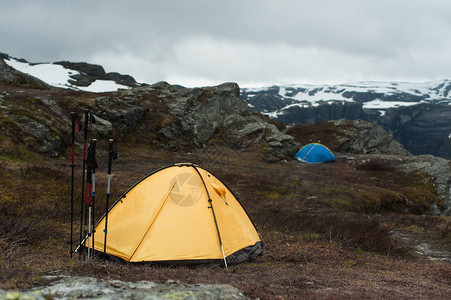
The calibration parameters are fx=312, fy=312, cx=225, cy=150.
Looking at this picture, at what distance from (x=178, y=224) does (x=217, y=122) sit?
127 ft

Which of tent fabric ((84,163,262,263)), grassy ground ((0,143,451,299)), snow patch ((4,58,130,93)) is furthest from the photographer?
snow patch ((4,58,130,93))

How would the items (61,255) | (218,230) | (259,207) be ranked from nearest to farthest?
1. (61,255)
2. (218,230)
3. (259,207)

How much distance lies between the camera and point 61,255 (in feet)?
28.4

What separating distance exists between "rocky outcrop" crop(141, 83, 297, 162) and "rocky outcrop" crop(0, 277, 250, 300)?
3359 cm

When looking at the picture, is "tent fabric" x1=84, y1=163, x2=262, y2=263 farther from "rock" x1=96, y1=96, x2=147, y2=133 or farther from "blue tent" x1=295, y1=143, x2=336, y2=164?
"blue tent" x1=295, y1=143, x2=336, y2=164

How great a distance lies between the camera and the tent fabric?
29.7 ft

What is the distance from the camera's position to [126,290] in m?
4.82

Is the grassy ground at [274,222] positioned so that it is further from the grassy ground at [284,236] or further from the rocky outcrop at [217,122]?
the rocky outcrop at [217,122]

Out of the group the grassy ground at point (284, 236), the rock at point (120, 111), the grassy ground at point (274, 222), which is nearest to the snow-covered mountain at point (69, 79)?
the rock at point (120, 111)

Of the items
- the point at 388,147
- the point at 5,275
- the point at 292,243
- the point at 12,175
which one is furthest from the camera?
the point at 388,147

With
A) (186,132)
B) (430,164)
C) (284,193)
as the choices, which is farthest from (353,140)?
(284,193)

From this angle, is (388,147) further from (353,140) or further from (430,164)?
(430,164)

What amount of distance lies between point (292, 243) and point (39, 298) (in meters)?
10.1

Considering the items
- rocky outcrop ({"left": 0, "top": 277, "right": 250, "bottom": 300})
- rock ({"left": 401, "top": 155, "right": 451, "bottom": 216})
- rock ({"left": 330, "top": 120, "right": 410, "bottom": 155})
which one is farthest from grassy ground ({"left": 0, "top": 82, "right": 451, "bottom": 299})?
rock ({"left": 330, "top": 120, "right": 410, "bottom": 155})
